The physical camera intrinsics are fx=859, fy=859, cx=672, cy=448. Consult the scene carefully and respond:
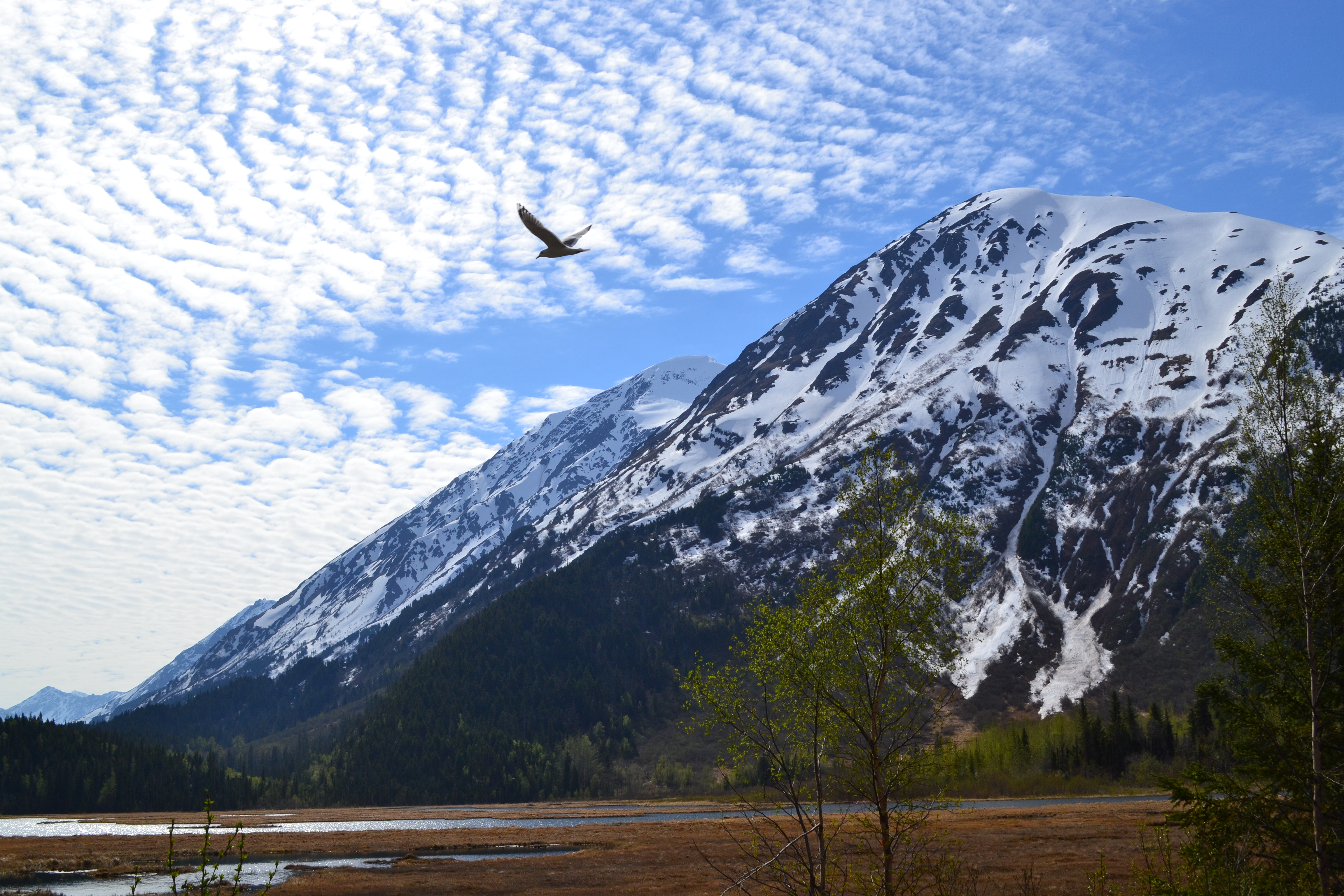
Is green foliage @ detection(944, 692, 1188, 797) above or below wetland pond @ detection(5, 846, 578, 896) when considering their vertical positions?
below

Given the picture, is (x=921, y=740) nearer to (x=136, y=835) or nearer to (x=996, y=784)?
(x=136, y=835)

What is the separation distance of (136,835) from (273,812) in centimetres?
8883

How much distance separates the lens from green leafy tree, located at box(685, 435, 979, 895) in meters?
19.9

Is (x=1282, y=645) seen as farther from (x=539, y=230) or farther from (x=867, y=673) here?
(x=539, y=230)

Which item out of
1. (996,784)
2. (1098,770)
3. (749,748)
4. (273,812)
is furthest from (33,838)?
(1098,770)

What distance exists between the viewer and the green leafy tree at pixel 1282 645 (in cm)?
2331

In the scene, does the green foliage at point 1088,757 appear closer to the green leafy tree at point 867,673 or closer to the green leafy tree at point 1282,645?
the green leafy tree at point 1282,645

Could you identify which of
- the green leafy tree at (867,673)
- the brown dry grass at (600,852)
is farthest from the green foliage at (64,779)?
the green leafy tree at (867,673)

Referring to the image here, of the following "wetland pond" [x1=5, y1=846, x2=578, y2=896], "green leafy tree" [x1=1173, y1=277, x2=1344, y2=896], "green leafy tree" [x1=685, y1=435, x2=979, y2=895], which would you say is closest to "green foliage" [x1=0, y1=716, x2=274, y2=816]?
"wetland pond" [x1=5, y1=846, x2=578, y2=896]

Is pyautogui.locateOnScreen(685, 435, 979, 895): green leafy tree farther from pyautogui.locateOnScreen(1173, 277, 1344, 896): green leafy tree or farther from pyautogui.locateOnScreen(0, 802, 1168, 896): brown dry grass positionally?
pyautogui.locateOnScreen(0, 802, 1168, 896): brown dry grass

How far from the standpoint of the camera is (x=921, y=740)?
2262cm

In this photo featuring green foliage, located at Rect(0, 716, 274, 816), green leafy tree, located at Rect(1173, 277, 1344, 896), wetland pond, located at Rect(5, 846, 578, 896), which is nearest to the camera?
green leafy tree, located at Rect(1173, 277, 1344, 896)

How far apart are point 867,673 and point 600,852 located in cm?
6899

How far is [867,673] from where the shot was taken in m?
20.5
